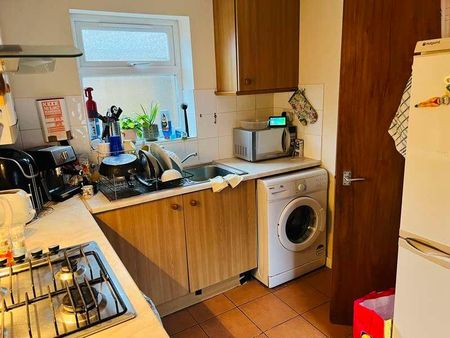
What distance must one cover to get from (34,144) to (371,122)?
1.93 m

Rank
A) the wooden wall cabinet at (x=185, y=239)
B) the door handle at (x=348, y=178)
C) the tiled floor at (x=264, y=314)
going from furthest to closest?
the tiled floor at (x=264, y=314) → the wooden wall cabinet at (x=185, y=239) → the door handle at (x=348, y=178)

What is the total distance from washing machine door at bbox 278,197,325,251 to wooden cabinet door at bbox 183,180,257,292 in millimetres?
Result: 216

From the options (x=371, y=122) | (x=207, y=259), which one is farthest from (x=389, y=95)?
(x=207, y=259)

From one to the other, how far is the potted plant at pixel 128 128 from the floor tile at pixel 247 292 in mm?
1307

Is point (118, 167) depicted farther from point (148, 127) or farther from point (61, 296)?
point (61, 296)

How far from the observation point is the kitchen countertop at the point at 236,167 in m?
1.80

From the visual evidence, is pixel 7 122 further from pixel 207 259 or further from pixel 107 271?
pixel 207 259

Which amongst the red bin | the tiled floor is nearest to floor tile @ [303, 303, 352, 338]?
the tiled floor

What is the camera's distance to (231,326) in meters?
2.06

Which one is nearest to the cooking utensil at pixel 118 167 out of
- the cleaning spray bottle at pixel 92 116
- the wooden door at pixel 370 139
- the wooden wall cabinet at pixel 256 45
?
the cleaning spray bottle at pixel 92 116

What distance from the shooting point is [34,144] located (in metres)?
2.02

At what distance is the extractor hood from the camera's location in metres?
0.98

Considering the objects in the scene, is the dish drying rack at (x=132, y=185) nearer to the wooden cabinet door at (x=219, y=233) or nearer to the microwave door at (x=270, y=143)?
the wooden cabinet door at (x=219, y=233)

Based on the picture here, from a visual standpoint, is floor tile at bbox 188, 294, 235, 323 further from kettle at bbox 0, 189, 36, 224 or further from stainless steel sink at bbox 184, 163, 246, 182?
kettle at bbox 0, 189, 36, 224
